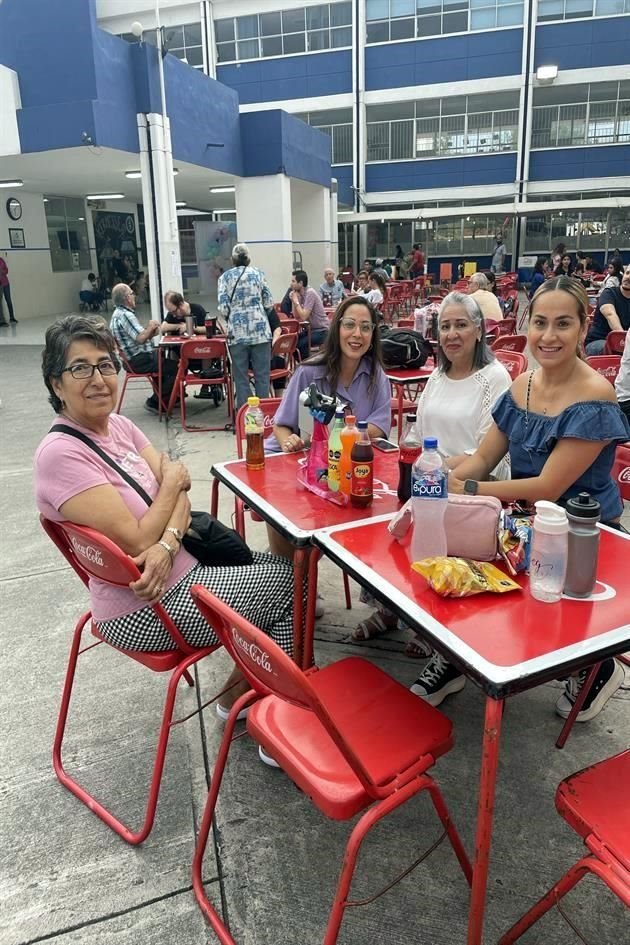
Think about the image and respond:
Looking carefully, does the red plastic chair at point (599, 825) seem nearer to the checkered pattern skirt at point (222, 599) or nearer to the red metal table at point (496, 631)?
the red metal table at point (496, 631)

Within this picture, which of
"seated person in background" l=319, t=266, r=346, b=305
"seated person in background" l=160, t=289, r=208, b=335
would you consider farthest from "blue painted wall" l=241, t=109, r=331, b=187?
"seated person in background" l=160, t=289, r=208, b=335

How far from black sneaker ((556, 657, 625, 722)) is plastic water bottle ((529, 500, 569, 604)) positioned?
2.79ft

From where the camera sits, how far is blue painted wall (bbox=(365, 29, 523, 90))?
2159 centimetres

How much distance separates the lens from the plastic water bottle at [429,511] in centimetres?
166

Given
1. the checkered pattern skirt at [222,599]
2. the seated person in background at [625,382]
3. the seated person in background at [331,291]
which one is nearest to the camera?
the checkered pattern skirt at [222,599]

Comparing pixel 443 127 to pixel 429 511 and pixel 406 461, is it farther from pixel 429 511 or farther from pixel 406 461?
pixel 429 511

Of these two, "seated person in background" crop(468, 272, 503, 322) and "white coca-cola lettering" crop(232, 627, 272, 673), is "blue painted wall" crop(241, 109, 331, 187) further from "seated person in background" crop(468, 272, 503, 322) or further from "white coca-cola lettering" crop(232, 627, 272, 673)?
"white coca-cola lettering" crop(232, 627, 272, 673)

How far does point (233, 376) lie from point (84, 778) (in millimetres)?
4696

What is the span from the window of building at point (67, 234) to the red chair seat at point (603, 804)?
61.5ft

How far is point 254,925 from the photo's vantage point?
1.57m

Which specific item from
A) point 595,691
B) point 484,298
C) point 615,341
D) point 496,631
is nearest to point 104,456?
point 496,631

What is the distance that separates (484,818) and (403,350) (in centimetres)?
391

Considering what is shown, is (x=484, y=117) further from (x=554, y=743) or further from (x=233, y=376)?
(x=554, y=743)

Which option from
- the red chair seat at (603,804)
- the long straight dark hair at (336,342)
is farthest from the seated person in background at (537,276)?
the red chair seat at (603,804)
